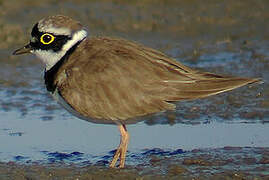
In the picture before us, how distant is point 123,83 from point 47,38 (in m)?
1.05

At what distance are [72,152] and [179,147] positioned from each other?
4.00 ft

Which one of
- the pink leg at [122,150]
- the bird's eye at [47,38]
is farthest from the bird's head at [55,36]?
the pink leg at [122,150]

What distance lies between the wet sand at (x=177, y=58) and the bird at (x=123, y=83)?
0.65m

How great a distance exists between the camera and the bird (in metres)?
7.11

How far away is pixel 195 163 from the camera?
7.50 meters

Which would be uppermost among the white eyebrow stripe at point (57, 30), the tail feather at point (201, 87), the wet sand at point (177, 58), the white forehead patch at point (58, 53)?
the white eyebrow stripe at point (57, 30)

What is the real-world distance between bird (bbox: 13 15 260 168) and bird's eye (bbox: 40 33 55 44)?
32 centimetres

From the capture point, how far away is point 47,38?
7.63 m

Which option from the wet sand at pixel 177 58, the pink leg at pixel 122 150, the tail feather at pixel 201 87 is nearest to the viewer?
the tail feather at pixel 201 87

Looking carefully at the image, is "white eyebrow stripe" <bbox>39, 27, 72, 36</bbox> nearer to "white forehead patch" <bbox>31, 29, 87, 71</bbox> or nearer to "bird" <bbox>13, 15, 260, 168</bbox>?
"white forehead patch" <bbox>31, 29, 87, 71</bbox>

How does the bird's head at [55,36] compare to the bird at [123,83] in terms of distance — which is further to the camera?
the bird's head at [55,36]

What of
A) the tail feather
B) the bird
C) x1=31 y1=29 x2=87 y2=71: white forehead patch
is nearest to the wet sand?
the bird

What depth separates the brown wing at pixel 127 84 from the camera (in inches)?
280

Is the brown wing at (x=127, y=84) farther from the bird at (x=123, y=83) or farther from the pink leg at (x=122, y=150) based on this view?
the pink leg at (x=122, y=150)
